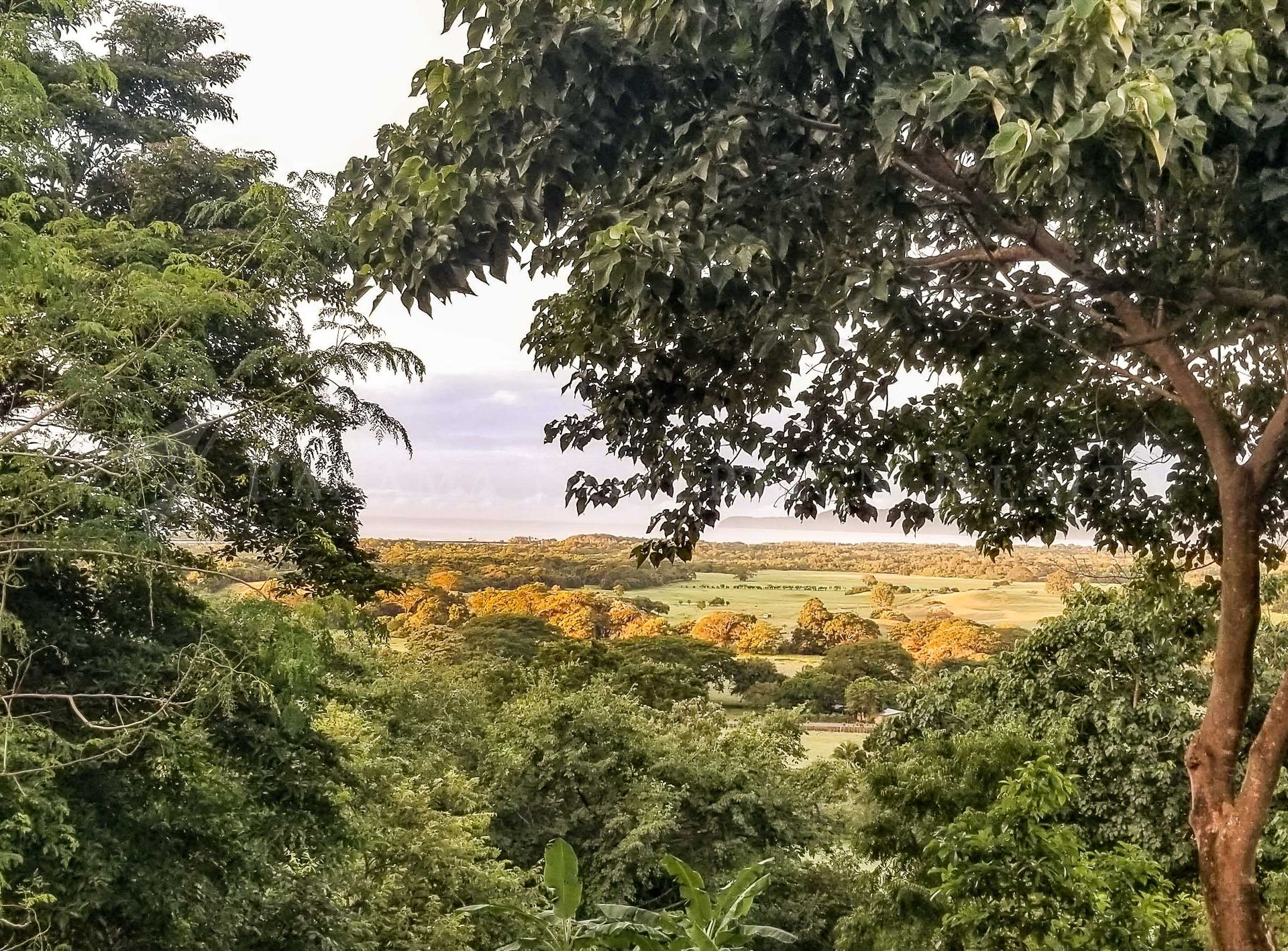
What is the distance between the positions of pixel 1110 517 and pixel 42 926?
344cm

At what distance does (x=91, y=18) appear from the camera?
9.21ft

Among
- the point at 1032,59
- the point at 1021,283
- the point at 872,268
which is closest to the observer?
the point at 1032,59

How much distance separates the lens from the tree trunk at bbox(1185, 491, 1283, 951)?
2.02 m

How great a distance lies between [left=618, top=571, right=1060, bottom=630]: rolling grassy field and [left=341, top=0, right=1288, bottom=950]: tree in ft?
11.6

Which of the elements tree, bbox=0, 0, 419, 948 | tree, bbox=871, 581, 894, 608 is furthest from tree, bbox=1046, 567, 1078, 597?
tree, bbox=0, 0, 419, 948

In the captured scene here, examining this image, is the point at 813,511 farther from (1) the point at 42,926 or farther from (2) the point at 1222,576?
(1) the point at 42,926

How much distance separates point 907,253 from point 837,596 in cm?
420

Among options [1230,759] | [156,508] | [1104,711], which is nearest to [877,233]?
[1230,759]

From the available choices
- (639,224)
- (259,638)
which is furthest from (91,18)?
(639,224)

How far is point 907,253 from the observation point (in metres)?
2.37

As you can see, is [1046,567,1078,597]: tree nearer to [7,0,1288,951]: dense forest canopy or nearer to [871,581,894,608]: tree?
[7,0,1288,951]: dense forest canopy

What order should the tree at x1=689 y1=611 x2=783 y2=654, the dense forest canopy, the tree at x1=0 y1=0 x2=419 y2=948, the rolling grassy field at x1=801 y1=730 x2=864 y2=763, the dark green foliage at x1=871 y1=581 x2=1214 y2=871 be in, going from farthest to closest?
1. the rolling grassy field at x1=801 y1=730 x2=864 y2=763
2. the tree at x1=689 y1=611 x2=783 y2=654
3. the dark green foliage at x1=871 y1=581 x2=1214 y2=871
4. the tree at x1=0 y1=0 x2=419 y2=948
5. the dense forest canopy

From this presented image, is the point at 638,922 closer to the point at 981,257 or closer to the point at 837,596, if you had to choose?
the point at 981,257

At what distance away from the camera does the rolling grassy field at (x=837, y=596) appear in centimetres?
626
